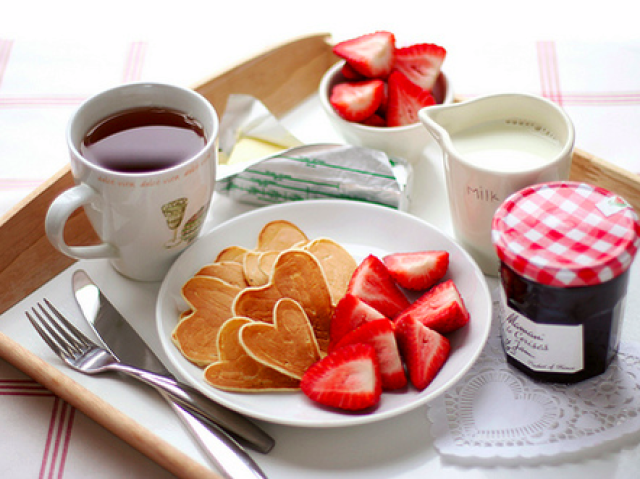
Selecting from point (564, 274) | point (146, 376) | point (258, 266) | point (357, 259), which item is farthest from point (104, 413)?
point (564, 274)

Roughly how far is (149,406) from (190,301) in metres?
0.14

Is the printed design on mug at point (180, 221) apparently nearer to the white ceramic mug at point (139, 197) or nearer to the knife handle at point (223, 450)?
the white ceramic mug at point (139, 197)

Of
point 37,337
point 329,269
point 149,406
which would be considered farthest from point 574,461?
point 37,337

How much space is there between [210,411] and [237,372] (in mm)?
56

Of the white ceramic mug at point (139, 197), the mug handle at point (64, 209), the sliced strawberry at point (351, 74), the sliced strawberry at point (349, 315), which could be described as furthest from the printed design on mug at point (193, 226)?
the sliced strawberry at point (351, 74)

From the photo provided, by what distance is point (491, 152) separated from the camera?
1051 mm

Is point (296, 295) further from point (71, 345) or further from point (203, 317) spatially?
point (71, 345)

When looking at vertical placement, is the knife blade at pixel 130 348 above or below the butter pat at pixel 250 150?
below

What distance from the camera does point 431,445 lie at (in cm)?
87

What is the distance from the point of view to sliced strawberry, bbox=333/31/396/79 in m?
1.21

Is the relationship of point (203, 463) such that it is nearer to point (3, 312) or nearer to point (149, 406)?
point (149, 406)

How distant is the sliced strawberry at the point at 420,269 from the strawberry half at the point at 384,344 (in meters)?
0.13

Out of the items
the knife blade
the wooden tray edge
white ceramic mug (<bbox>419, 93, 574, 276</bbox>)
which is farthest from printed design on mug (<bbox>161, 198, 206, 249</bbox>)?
white ceramic mug (<bbox>419, 93, 574, 276</bbox>)

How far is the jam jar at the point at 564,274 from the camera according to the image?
79cm
